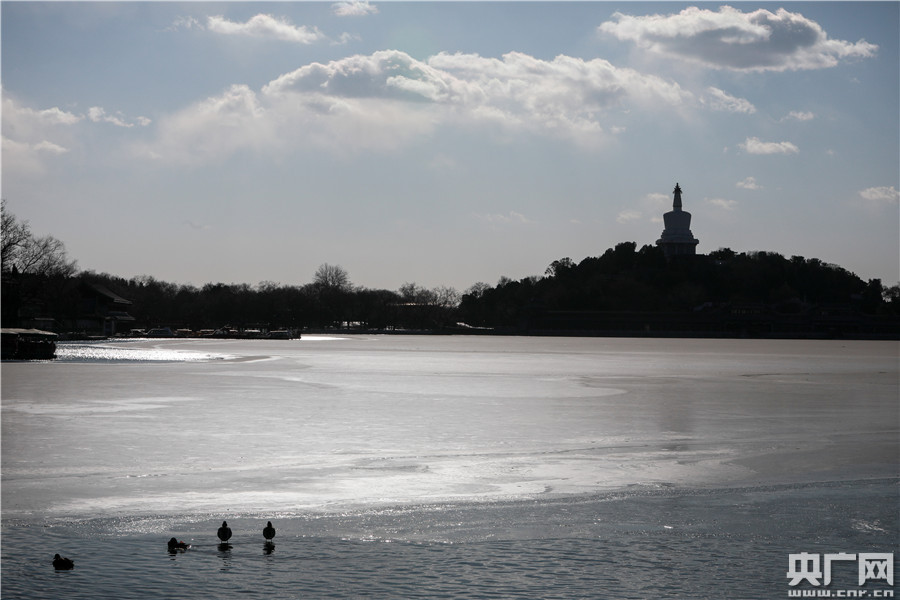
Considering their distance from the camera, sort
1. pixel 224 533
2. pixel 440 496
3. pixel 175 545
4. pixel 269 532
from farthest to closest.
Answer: pixel 440 496 < pixel 269 532 < pixel 224 533 < pixel 175 545

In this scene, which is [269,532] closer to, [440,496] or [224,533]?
[224,533]

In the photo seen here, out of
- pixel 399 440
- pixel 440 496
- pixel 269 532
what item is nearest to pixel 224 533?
pixel 269 532

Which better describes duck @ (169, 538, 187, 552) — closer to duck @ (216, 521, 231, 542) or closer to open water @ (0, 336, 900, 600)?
open water @ (0, 336, 900, 600)

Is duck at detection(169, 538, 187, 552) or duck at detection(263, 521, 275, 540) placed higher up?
duck at detection(263, 521, 275, 540)

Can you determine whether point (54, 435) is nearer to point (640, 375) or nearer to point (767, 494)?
point (767, 494)

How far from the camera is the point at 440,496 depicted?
49.2 feet

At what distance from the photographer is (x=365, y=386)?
39938mm

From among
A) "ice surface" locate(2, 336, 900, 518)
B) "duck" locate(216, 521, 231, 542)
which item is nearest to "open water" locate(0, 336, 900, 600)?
"ice surface" locate(2, 336, 900, 518)

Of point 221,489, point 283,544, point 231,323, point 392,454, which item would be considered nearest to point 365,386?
point 392,454

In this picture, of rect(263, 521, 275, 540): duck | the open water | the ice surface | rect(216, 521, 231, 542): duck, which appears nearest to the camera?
the open water

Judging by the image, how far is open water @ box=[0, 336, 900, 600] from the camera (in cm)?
1052

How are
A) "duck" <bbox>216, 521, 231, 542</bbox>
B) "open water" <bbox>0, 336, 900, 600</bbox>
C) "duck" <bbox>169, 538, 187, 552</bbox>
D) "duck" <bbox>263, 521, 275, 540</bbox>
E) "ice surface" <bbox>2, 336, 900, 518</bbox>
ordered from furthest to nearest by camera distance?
"ice surface" <bbox>2, 336, 900, 518</bbox>, "duck" <bbox>263, 521, 275, 540</bbox>, "duck" <bbox>216, 521, 231, 542</bbox>, "duck" <bbox>169, 538, 187, 552</bbox>, "open water" <bbox>0, 336, 900, 600</bbox>

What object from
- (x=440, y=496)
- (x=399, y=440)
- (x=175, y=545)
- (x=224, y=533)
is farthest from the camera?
(x=399, y=440)

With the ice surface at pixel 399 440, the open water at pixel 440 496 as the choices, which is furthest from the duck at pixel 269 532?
the ice surface at pixel 399 440
